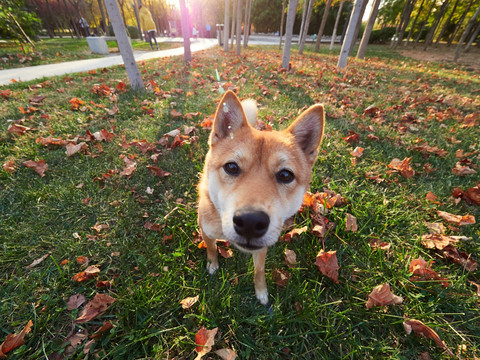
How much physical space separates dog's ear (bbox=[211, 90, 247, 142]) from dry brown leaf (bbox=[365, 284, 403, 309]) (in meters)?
2.32

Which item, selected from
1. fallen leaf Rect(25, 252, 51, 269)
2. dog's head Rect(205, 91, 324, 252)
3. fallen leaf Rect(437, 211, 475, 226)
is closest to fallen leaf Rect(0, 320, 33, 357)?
fallen leaf Rect(25, 252, 51, 269)

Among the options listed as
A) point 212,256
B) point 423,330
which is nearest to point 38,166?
point 212,256

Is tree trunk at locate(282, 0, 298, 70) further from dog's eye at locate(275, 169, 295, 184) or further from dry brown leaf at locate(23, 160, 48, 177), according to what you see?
dry brown leaf at locate(23, 160, 48, 177)

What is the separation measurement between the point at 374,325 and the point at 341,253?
2.43 ft

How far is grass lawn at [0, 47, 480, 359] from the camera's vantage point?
1.88 metres

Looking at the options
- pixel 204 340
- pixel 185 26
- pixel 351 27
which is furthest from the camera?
pixel 185 26

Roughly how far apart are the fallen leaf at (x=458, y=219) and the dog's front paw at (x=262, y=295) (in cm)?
277

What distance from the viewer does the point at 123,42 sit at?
5.91 m

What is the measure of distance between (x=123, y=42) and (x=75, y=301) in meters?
6.65

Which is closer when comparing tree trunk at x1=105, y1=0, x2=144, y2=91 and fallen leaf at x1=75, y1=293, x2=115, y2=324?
fallen leaf at x1=75, y1=293, x2=115, y2=324

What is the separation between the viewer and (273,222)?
5.61 feet

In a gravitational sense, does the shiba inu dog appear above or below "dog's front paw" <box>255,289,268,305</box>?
above

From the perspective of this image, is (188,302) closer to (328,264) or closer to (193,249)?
(193,249)

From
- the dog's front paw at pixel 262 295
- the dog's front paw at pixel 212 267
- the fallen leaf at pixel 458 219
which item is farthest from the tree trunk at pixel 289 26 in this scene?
the dog's front paw at pixel 262 295
